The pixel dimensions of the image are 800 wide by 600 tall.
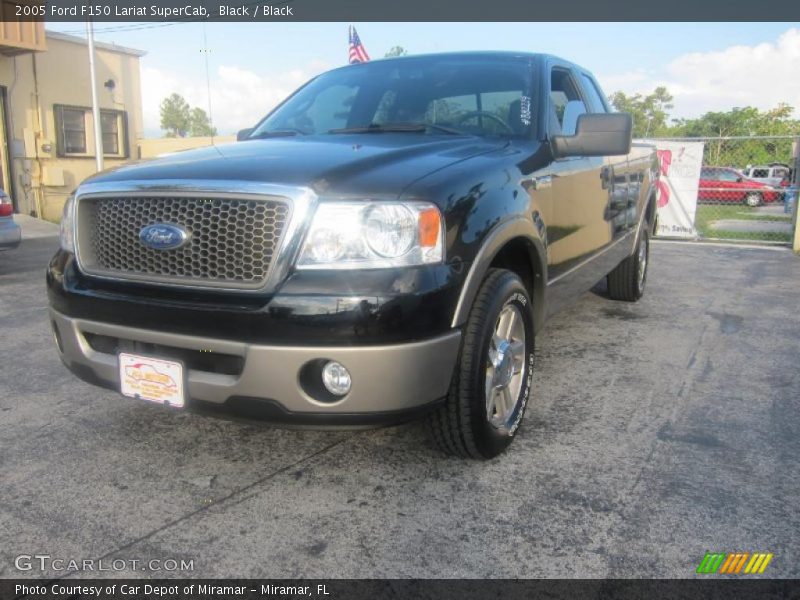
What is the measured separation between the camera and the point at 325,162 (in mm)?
2535

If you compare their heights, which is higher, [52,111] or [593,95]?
[52,111]

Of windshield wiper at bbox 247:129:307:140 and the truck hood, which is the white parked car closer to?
windshield wiper at bbox 247:129:307:140

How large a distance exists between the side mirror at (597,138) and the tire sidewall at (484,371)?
0.87m

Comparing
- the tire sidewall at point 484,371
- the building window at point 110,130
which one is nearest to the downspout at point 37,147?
the building window at point 110,130

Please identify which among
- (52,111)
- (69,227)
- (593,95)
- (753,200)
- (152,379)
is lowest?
(753,200)

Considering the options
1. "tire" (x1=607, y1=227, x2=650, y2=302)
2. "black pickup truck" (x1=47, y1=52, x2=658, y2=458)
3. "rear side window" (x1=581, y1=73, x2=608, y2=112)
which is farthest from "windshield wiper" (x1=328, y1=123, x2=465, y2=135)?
"tire" (x1=607, y1=227, x2=650, y2=302)

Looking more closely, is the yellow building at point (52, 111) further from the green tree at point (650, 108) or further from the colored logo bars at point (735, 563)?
the green tree at point (650, 108)

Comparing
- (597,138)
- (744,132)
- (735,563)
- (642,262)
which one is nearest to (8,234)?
(597,138)

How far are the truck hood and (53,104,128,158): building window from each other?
14.2 metres

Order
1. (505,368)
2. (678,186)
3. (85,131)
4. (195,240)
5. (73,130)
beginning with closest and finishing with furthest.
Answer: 1. (195,240)
2. (505,368)
3. (678,186)
4. (73,130)
5. (85,131)

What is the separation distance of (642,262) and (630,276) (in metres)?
0.41

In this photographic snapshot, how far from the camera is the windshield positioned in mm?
3482

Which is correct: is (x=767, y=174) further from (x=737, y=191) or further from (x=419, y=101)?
Answer: (x=419, y=101)

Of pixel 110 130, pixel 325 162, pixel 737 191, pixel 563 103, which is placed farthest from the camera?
pixel 737 191
